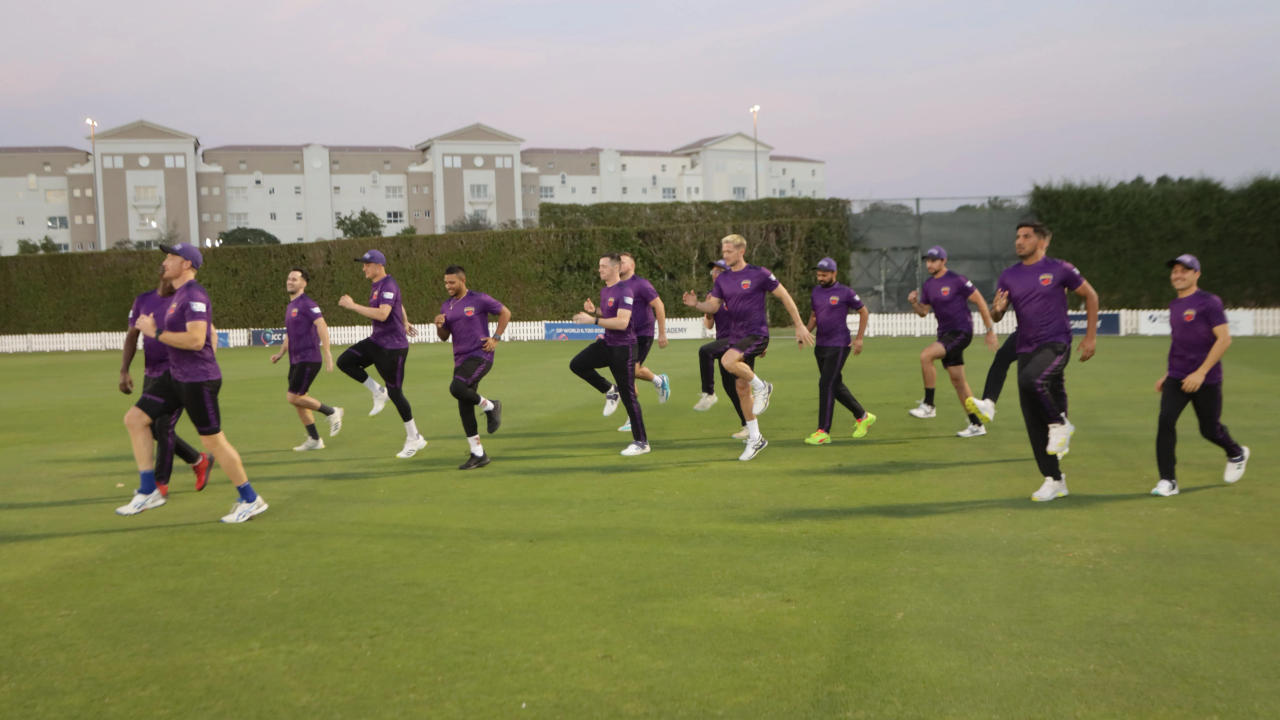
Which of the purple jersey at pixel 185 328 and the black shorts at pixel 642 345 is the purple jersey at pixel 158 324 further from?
the black shorts at pixel 642 345

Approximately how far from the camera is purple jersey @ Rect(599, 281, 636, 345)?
29.9ft

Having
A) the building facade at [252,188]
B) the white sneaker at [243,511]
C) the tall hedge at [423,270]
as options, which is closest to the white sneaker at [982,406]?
the white sneaker at [243,511]

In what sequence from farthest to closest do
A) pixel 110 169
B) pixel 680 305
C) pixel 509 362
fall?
Answer: pixel 110 169 → pixel 680 305 → pixel 509 362

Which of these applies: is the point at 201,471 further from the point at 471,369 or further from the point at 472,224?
the point at 472,224

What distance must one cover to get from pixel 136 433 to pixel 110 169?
9020 centimetres

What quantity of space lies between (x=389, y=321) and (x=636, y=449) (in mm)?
3145

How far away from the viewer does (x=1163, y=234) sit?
102ft

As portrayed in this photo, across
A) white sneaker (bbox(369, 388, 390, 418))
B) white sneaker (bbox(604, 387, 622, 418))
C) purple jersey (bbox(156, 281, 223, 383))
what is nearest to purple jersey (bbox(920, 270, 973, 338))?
white sneaker (bbox(604, 387, 622, 418))

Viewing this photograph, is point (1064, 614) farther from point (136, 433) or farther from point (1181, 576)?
point (136, 433)

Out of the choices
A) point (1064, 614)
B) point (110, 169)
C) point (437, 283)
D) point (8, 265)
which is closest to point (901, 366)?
point (1064, 614)

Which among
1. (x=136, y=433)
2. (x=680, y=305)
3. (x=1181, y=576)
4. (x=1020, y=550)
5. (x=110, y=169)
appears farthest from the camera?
(x=110, y=169)

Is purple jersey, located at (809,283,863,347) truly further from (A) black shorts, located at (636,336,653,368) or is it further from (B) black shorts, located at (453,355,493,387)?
(B) black shorts, located at (453,355,493,387)

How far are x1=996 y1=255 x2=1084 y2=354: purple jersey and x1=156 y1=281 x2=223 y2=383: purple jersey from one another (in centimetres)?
614

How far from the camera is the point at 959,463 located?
859 centimetres
